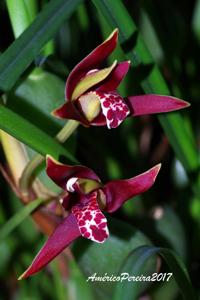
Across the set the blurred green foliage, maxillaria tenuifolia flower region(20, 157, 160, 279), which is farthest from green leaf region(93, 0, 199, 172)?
maxillaria tenuifolia flower region(20, 157, 160, 279)

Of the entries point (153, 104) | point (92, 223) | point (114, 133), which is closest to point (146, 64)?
point (153, 104)

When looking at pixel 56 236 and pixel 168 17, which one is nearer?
pixel 56 236

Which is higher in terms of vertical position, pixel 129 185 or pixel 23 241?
pixel 129 185

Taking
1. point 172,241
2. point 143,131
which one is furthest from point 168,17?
point 172,241

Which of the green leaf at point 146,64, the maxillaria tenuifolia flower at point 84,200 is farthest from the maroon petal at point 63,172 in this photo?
the green leaf at point 146,64

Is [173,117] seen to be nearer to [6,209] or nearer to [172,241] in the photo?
[172,241]
